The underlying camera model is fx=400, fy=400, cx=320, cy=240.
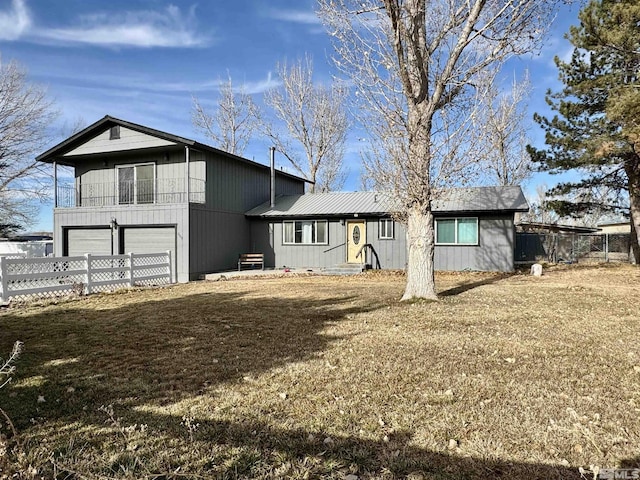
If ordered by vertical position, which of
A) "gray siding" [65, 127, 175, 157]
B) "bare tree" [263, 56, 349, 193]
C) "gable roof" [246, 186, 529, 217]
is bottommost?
"gable roof" [246, 186, 529, 217]

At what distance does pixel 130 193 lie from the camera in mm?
17594

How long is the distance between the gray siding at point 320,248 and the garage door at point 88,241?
6303mm

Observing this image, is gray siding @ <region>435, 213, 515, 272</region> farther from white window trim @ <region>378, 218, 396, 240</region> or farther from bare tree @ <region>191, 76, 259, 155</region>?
bare tree @ <region>191, 76, 259, 155</region>

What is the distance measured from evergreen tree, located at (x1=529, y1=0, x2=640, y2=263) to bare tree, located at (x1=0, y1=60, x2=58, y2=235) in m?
28.0

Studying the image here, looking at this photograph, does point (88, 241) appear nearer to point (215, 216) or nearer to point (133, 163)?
point (133, 163)

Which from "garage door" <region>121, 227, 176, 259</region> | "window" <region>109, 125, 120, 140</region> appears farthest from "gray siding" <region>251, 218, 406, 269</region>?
"window" <region>109, 125, 120, 140</region>

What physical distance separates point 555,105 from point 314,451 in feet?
61.3

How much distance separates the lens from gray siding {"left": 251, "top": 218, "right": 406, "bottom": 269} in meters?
16.8

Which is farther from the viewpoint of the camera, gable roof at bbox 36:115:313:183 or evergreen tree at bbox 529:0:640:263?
gable roof at bbox 36:115:313:183

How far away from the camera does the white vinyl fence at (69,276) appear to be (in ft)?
32.4

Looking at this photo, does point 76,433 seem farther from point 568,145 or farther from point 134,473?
point 568,145

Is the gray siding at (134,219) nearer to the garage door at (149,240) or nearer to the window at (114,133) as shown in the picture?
the garage door at (149,240)

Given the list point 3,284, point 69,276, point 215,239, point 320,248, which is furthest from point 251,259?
point 3,284

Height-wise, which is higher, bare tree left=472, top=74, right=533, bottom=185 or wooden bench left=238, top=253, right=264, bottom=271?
bare tree left=472, top=74, right=533, bottom=185
